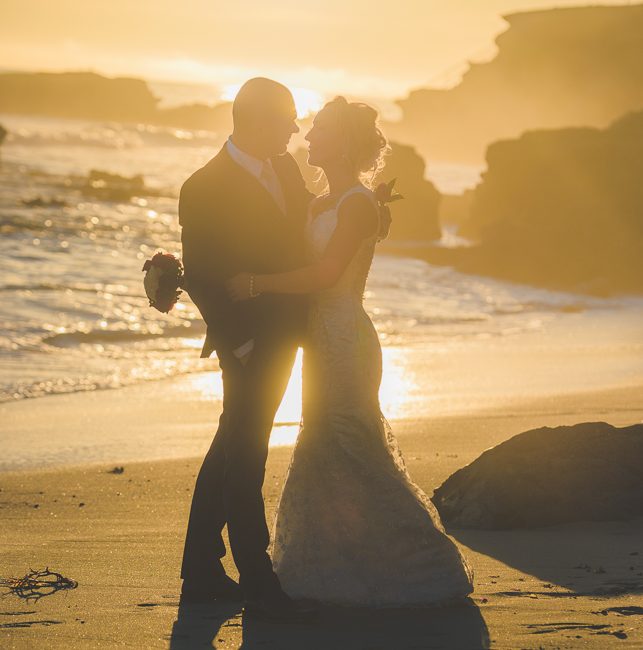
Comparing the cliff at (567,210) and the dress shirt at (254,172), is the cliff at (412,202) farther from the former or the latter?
the dress shirt at (254,172)

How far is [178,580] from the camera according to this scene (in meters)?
5.68

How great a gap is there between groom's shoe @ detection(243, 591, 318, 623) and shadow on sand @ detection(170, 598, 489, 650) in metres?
0.02

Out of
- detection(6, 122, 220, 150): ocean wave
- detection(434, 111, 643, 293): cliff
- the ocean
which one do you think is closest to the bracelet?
the ocean

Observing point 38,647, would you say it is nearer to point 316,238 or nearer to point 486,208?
point 316,238

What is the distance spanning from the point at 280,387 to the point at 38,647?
141 centimetres

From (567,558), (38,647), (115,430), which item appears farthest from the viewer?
(115,430)

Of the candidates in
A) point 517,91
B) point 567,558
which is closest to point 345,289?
point 567,558

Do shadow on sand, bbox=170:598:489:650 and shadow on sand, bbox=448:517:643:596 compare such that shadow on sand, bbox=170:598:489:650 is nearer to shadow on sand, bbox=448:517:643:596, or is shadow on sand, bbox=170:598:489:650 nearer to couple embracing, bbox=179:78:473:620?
couple embracing, bbox=179:78:473:620

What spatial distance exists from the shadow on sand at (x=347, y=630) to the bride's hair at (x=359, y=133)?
1.86 metres

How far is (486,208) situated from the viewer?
41500 mm

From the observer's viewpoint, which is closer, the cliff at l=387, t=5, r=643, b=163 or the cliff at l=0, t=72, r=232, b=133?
the cliff at l=387, t=5, r=643, b=163

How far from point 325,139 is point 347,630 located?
6.56ft

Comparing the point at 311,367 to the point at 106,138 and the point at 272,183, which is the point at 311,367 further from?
the point at 106,138

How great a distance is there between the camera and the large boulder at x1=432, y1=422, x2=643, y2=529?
21.4ft
